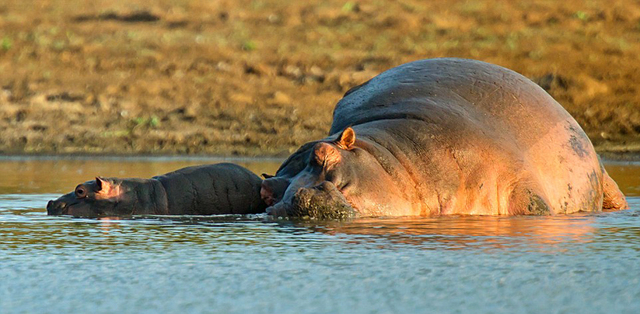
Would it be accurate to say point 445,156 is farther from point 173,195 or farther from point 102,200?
point 102,200

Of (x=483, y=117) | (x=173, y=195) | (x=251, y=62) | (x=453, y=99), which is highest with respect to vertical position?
(x=251, y=62)

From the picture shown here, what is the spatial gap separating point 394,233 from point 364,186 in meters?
0.36

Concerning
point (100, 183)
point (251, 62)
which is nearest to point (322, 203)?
point (100, 183)

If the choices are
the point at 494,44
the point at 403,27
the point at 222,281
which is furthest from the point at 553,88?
the point at 222,281

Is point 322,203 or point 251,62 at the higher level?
point 251,62

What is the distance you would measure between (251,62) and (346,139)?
12.2 m

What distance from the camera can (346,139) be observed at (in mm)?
6945

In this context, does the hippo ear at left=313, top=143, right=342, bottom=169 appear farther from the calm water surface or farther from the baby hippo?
the baby hippo

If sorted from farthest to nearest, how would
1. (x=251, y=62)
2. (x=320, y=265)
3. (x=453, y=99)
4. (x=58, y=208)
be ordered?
1. (x=251, y=62)
2. (x=453, y=99)
3. (x=58, y=208)
4. (x=320, y=265)

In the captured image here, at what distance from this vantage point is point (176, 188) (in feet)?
26.2

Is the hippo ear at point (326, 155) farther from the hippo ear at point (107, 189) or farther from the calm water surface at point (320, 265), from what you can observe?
the hippo ear at point (107, 189)

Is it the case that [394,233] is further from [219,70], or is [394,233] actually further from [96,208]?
[219,70]

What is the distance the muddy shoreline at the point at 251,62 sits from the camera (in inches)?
656

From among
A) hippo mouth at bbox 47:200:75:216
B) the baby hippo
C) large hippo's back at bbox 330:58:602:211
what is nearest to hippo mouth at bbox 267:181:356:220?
large hippo's back at bbox 330:58:602:211
